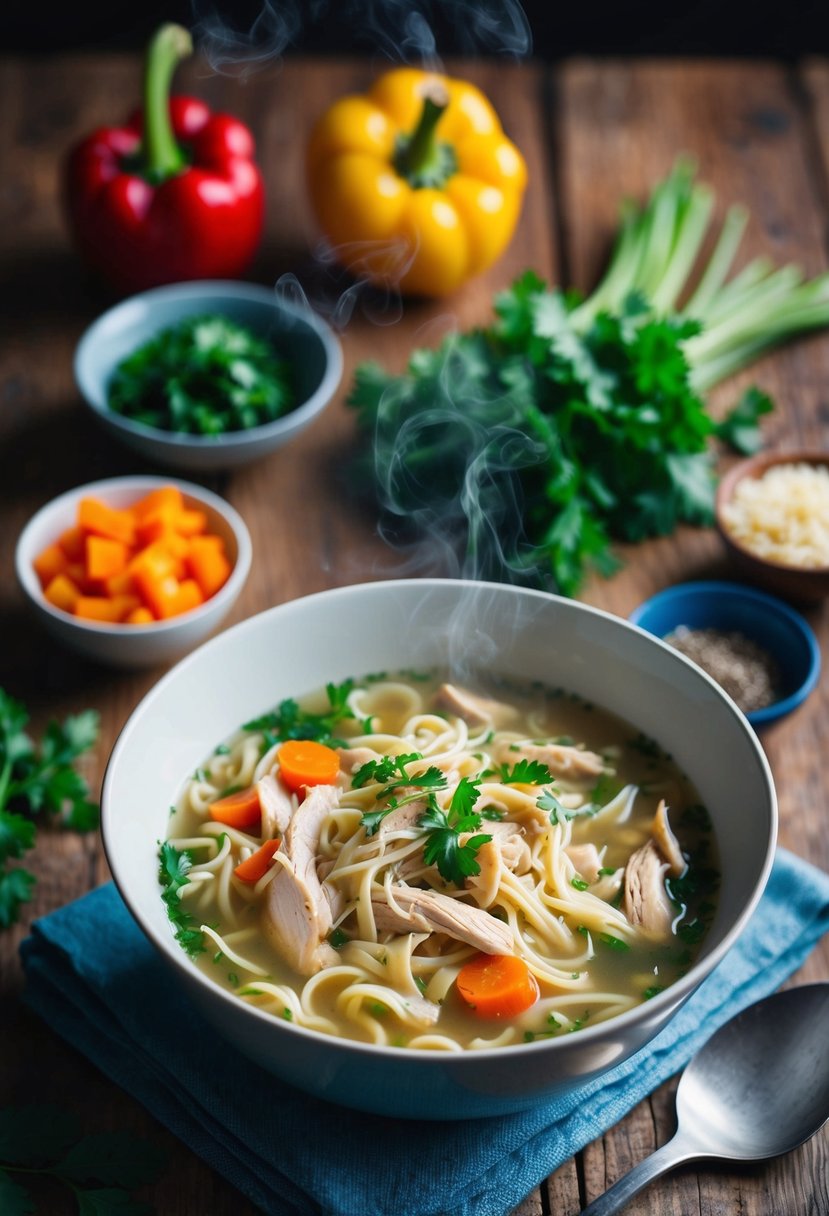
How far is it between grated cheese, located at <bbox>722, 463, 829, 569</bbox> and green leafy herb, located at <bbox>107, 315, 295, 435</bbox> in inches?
63.3

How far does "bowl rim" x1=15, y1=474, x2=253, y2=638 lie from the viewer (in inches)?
141

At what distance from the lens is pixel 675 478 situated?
4.18 meters

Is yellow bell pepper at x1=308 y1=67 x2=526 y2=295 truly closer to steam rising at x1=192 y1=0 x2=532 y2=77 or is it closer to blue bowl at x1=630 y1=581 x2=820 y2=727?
Answer: steam rising at x1=192 y1=0 x2=532 y2=77

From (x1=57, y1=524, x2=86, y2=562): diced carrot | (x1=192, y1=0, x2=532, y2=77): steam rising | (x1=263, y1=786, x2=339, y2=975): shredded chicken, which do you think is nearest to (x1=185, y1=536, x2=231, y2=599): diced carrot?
(x1=57, y1=524, x2=86, y2=562): diced carrot

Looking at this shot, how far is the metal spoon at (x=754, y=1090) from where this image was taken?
8.38ft

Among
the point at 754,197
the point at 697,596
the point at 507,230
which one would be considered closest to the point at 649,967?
the point at 697,596

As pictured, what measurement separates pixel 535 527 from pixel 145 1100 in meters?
2.08

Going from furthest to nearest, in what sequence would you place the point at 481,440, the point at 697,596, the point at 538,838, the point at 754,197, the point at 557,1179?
the point at 754,197
the point at 481,440
the point at 697,596
the point at 538,838
the point at 557,1179

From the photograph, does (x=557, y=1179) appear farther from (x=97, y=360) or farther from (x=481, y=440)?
(x=97, y=360)

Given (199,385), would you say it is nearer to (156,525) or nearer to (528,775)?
(156,525)

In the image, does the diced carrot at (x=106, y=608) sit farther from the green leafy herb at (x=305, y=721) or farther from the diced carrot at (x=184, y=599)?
the green leafy herb at (x=305, y=721)

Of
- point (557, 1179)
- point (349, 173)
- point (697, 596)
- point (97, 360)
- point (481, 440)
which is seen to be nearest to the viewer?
point (557, 1179)

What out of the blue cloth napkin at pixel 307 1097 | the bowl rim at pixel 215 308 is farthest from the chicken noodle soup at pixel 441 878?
the bowl rim at pixel 215 308

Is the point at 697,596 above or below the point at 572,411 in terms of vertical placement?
below
